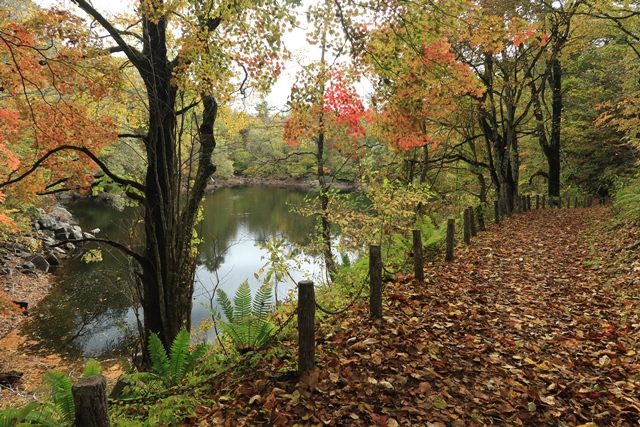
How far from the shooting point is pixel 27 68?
6.32 m

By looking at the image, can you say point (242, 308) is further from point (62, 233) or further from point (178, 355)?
point (62, 233)

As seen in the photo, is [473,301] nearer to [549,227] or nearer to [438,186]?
[549,227]

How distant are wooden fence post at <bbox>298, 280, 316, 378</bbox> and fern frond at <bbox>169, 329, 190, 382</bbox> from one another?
153 cm

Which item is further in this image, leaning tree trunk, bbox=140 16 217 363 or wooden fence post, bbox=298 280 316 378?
leaning tree trunk, bbox=140 16 217 363

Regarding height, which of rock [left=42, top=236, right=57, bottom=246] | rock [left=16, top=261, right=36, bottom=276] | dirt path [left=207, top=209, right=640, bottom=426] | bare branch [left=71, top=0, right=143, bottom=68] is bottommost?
rock [left=16, top=261, right=36, bottom=276]

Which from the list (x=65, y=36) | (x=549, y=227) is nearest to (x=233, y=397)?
(x=65, y=36)

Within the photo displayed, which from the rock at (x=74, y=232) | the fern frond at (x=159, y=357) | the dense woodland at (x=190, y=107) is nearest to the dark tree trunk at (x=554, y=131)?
the dense woodland at (x=190, y=107)

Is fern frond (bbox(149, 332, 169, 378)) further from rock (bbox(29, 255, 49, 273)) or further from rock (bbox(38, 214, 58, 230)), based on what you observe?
rock (bbox(38, 214, 58, 230))

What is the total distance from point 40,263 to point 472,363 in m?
20.6

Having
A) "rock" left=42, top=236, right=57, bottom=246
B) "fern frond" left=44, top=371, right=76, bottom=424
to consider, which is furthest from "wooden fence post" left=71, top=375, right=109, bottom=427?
"rock" left=42, top=236, right=57, bottom=246

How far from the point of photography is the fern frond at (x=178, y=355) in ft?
14.6

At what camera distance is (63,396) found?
3.61 meters

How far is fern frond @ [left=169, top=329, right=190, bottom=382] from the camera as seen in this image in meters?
4.44

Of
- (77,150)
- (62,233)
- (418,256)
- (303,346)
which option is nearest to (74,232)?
(62,233)
